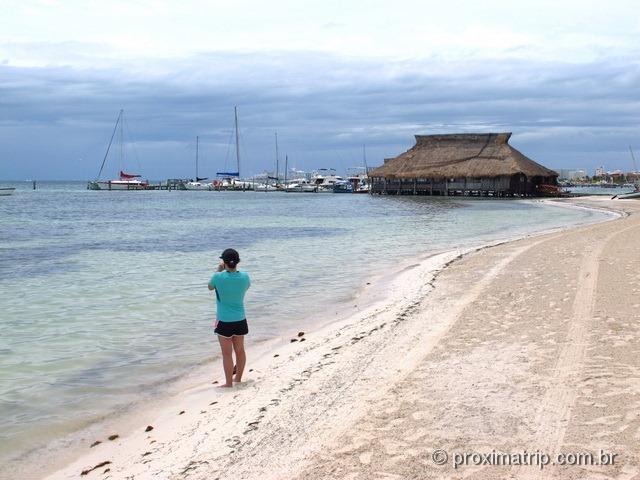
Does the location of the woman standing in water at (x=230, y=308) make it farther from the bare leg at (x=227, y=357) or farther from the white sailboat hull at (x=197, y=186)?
the white sailboat hull at (x=197, y=186)

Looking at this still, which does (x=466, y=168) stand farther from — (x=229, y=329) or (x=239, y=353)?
(x=229, y=329)

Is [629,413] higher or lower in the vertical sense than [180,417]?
higher

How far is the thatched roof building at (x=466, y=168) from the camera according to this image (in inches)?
2766

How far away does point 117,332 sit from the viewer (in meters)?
9.80

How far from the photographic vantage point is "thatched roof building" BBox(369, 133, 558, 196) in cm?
7025

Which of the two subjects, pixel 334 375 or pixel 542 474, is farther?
pixel 334 375

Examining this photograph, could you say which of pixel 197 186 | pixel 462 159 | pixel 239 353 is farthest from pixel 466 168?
pixel 197 186

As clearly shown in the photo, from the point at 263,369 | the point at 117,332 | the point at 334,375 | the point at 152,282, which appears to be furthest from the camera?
the point at 152,282

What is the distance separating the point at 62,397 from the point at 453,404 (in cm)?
411

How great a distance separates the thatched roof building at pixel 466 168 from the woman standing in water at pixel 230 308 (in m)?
65.6

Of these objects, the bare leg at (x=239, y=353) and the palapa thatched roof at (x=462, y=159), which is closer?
the bare leg at (x=239, y=353)

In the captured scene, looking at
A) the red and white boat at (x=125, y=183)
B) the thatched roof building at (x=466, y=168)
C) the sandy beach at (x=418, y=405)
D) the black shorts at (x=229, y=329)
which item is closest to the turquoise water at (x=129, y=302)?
the sandy beach at (x=418, y=405)

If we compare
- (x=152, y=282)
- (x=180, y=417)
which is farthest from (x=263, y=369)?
A: (x=152, y=282)

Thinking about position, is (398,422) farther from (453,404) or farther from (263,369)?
(263,369)
